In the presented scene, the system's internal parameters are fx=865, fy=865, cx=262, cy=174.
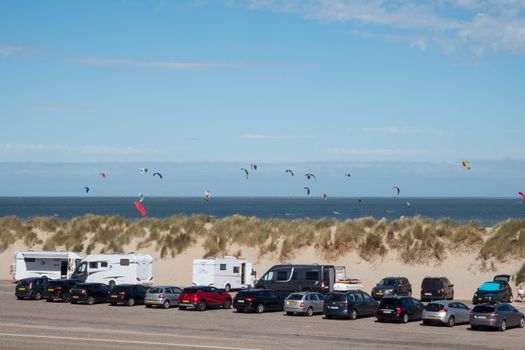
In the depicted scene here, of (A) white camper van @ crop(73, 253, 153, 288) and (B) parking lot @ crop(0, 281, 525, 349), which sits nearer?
(B) parking lot @ crop(0, 281, 525, 349)

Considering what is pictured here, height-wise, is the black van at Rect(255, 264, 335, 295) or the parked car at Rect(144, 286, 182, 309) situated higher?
the black van at Rect(255, 264, 335, 295)

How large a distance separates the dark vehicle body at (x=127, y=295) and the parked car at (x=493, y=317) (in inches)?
748

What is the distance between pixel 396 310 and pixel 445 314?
236 cm

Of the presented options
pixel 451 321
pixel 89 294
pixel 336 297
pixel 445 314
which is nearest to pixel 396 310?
pixel 445 314

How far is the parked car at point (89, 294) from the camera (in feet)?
158

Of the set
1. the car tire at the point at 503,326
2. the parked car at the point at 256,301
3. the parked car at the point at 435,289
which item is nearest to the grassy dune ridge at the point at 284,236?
the parked car at the point at 435,289

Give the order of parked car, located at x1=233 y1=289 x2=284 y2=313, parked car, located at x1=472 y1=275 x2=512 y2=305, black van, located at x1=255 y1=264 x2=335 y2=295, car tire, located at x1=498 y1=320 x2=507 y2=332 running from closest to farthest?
car tire, located at x1=498 y1=320 x2=507 y2=332
parked car, located at x1=233 y1=289 x2=284 y2=313
parked car, located at x1=472 y1=275 x2=512 y2=305
black van, located at x1=255 y1=264 x2=335 y2=295

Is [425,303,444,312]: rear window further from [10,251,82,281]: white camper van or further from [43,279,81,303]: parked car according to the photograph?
[10,251,82,281]: white camper van

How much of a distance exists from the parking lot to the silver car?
2.20ft

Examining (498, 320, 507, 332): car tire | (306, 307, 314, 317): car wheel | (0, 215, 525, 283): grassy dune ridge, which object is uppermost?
(0, 215, 525, 283): grassy dune ridge

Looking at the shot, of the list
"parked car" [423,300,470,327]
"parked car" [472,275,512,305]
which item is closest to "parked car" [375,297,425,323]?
"parked car" [423,300,470,327]

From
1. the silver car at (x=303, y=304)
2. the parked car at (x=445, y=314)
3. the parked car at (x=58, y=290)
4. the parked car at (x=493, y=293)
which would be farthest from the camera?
the parked car at (x=58, y=290)

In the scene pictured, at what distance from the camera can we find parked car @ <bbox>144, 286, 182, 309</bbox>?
151 feet

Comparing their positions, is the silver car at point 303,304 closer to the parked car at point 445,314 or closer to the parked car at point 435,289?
the parked car at point 445,314
